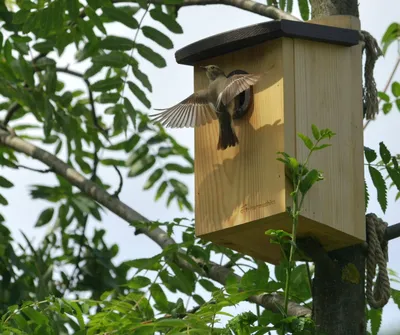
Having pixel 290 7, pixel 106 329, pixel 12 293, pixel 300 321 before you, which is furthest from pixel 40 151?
pixel 300 321

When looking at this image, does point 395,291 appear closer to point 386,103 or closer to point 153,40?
point 386,103

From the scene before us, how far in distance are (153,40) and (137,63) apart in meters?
0.15

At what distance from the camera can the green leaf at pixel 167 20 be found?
7.48m

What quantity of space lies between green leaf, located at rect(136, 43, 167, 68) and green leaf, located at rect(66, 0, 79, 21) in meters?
0.37

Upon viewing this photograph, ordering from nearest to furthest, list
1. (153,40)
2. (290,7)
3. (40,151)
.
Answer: (290,7)
(153,40)
(40,151)

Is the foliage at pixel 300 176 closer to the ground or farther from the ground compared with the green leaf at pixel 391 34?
closer to the ground

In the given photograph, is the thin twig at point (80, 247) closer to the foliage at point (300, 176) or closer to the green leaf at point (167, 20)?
the green leaf at point (167, 20)

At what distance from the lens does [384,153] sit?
6.15 m

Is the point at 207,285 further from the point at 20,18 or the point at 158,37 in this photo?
the point at 20,18

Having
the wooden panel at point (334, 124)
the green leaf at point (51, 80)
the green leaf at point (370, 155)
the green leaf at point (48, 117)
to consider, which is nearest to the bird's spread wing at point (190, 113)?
the wooden panel at point (334, 124)

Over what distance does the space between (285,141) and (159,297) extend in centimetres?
100

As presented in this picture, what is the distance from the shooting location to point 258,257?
6.52 metres

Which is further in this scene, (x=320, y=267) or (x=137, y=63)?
(x=137, y=63)

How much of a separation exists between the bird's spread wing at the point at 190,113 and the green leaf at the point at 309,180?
0.93 metres
